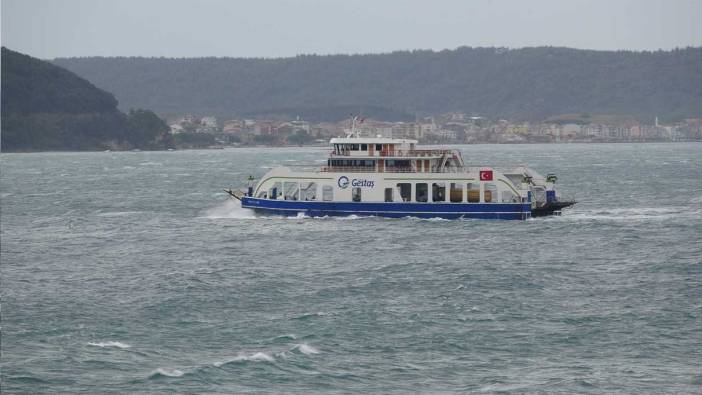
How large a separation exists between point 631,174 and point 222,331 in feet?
344

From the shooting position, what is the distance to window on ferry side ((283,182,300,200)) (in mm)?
76125

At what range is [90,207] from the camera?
304 ft

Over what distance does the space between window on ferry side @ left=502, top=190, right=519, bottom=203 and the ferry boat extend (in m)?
0.04

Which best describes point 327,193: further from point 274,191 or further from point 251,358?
point 251,358

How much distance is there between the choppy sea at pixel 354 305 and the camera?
3556 centimetres

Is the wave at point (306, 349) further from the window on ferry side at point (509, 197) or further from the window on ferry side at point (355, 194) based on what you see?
the window on ferry side at point (355, 194)

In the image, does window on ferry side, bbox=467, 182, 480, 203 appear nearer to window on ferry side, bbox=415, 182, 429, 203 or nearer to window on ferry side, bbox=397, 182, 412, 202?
window on ferry side, bbox=415, 182, 429, 203

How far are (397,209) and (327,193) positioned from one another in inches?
191

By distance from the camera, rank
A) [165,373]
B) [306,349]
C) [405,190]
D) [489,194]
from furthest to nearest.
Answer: [405,190], [489,194], [306,349], [165,373]

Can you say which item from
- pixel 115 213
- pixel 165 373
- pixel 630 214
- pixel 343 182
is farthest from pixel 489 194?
pixel 165 373

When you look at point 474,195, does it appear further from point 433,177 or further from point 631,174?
point 631,174

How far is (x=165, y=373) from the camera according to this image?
35.6 meters

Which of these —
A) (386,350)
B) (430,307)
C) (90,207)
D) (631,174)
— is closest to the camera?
(386,350)

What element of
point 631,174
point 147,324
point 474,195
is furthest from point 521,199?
point 631,174
